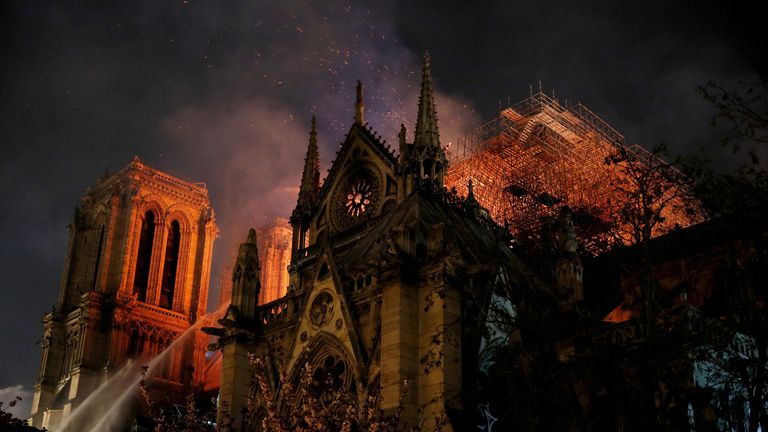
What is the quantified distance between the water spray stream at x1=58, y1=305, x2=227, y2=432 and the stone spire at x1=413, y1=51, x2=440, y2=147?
30.8 meters

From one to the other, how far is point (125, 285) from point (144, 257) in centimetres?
501

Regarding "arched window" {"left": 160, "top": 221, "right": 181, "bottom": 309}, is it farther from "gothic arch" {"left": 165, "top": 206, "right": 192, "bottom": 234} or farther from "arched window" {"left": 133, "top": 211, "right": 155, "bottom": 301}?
"arched window" {"left": 133, "top": 211, "right": 155, "bottom": 301}

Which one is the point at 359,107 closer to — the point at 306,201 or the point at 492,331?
the point at 306,201

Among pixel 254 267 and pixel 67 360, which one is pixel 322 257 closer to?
pixel 254 267

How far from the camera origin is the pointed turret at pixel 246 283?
A: 2894 cm

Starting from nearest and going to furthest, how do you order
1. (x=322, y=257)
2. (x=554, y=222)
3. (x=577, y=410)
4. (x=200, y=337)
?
1. (x=577, y=410)
2. (x=322, y=257)
3. (x=554, y=222)
4. (x=200, y=337)

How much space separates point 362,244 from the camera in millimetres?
30938

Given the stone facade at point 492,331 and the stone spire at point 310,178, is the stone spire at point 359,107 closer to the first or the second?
the stone spire at point 310,178

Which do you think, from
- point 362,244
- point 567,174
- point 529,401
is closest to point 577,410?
point 529,401

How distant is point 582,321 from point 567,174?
3030 cm

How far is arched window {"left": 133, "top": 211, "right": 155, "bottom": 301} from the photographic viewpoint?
73.1m

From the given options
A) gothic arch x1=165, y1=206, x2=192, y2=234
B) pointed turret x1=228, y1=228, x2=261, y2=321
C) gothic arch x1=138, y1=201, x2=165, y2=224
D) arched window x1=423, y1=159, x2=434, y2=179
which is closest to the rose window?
arched window x1=423, y1=159, x2=434, y2=179

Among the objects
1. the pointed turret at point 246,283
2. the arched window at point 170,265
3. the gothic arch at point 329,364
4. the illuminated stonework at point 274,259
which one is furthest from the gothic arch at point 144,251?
the gothic arch at point 329,364

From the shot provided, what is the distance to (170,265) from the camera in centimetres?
7681
